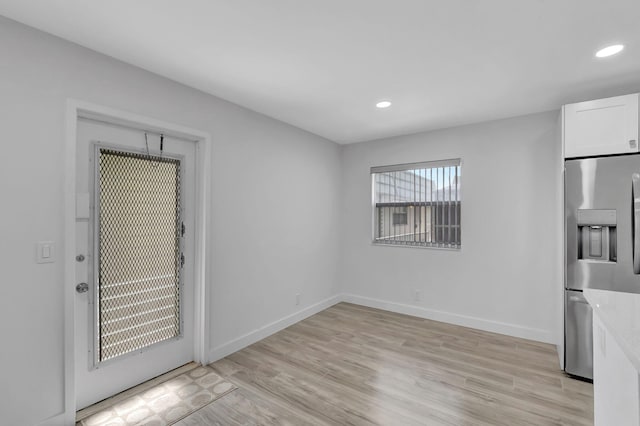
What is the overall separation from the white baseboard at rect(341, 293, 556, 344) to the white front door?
258 cm

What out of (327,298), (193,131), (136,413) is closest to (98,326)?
(136,413)

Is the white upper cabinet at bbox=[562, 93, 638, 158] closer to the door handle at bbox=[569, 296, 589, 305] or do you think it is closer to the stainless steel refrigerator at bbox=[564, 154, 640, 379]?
the stainless steel refrigerator at bbox=[564, 154, 640, 379]

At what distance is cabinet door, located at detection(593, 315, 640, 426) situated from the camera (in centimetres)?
102

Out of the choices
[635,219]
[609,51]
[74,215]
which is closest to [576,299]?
[635,219]

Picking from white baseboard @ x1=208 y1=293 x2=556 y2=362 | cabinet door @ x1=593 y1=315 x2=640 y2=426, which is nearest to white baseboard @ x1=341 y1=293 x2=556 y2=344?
white baseboard @ x1=208 y1=293 x2=556 y2=362

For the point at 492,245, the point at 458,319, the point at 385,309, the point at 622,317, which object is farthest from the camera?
the point at 385,309

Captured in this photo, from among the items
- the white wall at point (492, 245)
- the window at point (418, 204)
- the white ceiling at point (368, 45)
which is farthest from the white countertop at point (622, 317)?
the window at point (418, 204)

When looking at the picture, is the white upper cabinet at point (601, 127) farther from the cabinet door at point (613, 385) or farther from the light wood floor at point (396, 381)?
the light wood floor at point (396, 381)

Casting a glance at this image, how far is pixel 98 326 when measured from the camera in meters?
2.20

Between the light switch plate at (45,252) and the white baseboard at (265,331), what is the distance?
60.3 inches

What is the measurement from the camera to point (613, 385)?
1.22 metres

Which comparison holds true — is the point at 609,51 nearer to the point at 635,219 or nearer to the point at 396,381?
the point at 635,219

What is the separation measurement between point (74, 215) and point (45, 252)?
27 cm

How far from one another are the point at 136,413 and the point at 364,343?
6.98ft
